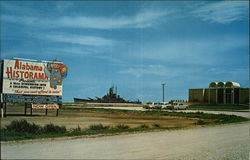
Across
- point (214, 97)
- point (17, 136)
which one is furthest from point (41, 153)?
point (214, 97)

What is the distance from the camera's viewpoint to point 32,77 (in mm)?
24547

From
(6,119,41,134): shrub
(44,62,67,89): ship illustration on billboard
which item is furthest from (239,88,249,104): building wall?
(6,119,41,134): shrub

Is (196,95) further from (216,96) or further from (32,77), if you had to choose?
(32,77)

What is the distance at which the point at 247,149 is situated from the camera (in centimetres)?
1155

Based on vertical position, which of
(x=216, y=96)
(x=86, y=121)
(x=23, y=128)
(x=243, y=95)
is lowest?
(x=86, y=121)

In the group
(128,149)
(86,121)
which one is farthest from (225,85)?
(128,149)

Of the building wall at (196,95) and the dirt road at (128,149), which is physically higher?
the building wall at (196,95)

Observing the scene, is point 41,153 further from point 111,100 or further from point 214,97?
point 111,100

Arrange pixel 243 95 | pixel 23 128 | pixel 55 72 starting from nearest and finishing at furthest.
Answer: pixel 23 128
pixel 55 72
pixel 243 95

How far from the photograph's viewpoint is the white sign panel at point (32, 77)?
23.5 m

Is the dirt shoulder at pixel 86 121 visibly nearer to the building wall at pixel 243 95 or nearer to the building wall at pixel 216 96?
the building wall at pixel 243 95

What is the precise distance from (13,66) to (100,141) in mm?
13800

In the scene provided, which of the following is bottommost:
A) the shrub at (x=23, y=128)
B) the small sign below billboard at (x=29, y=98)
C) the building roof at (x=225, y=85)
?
the shrub at (x=23, y=128)

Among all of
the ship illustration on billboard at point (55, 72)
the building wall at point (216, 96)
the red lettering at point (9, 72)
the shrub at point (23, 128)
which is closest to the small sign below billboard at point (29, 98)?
the ship illustration on billboard at point (55, 72)
